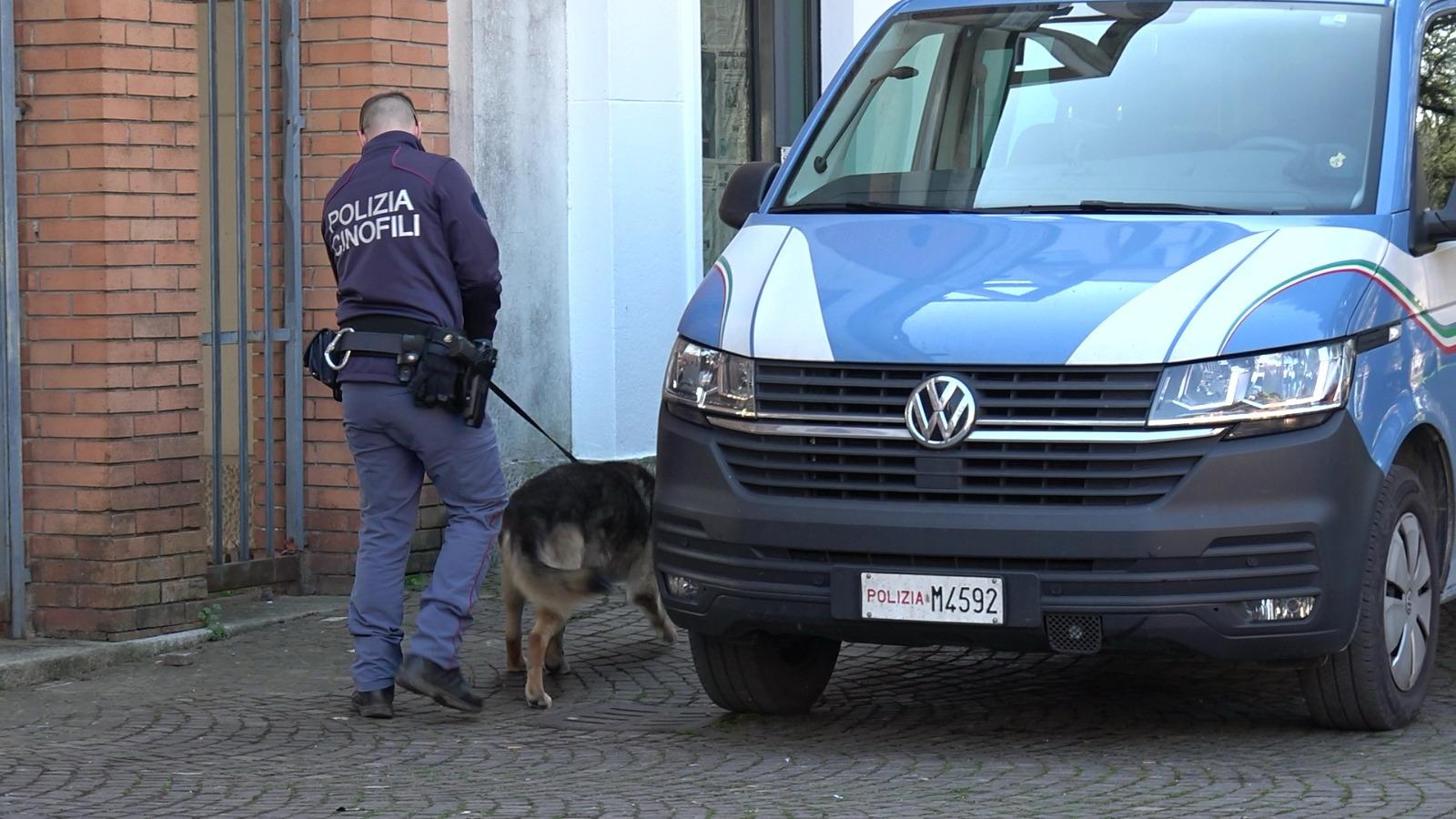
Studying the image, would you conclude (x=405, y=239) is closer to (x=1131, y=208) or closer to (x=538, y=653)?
(x=538, y=653)

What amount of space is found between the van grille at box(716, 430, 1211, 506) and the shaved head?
65.6 inches

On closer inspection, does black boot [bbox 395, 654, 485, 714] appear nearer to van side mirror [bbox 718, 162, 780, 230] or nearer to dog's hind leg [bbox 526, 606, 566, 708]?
dog's hind leg [bbox 526, 606, 566, 708]

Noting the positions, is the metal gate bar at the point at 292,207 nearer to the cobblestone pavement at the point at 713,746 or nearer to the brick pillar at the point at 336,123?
the brick pillar at the point at 336,123

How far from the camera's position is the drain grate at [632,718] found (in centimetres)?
723

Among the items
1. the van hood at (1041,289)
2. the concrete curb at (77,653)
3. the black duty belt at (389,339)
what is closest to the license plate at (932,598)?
the van hood at (1041,289)

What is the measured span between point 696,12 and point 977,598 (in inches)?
226

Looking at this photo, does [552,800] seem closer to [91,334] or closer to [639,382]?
[91,334]

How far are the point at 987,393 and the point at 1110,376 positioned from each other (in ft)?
1.09

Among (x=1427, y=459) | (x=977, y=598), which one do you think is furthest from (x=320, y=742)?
(x=1427, y=459)

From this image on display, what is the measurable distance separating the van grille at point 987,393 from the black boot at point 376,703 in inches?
67.1

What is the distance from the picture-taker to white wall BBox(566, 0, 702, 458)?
10.7m

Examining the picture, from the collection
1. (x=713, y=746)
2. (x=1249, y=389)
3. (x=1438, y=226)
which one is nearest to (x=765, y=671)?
(x=713, y=746)

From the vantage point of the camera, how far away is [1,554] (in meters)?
8.45

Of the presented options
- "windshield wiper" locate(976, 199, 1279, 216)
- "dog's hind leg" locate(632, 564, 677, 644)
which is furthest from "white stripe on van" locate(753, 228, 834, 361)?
"dog's hind leg" locate(632, 564, 677, 644)
